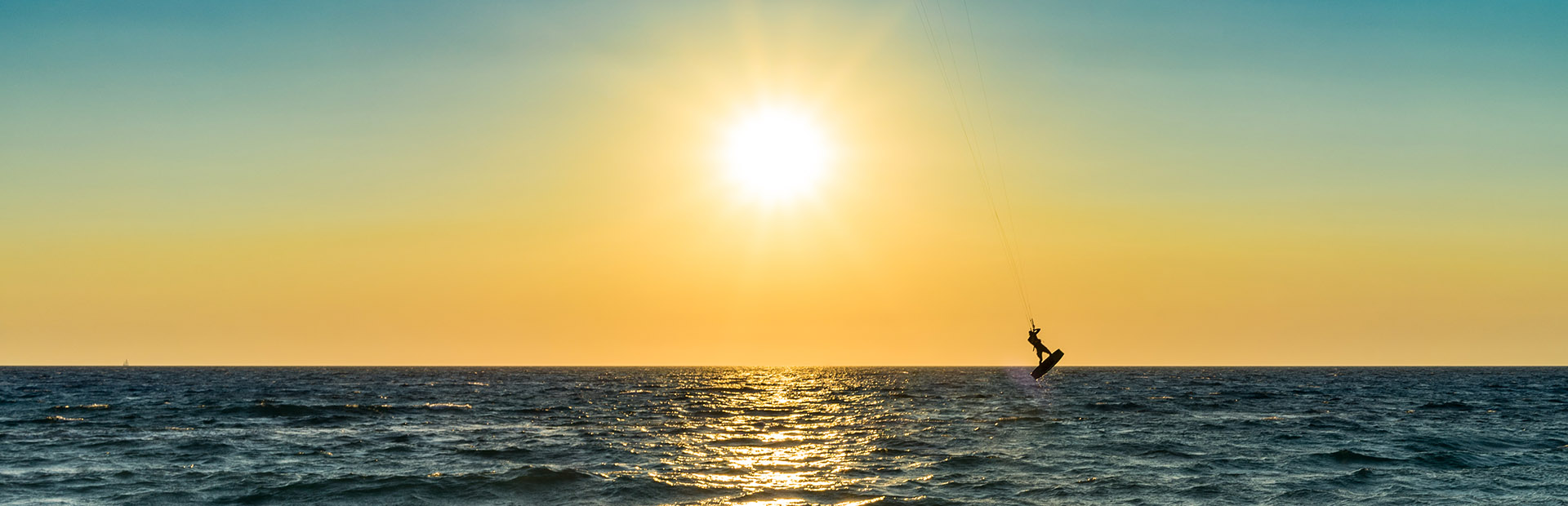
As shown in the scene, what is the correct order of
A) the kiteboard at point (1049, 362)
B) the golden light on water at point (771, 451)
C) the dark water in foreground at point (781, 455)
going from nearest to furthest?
1. the dark water in foreground at point (781, 455)
2. the golden light on water at point (771, 451)
3. the kiteboard at point (1049, 362)

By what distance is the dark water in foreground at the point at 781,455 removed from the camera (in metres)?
28.9

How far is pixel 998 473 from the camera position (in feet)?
106

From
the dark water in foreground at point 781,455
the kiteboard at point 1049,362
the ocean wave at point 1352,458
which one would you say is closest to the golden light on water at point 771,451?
the dark water in foreground at point 781,455

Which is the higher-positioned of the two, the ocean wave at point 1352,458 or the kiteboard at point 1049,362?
the kiteboard at point 1049,362

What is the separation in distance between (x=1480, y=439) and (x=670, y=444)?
107 feet

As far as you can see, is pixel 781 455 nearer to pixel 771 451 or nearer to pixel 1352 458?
pixel 771 451

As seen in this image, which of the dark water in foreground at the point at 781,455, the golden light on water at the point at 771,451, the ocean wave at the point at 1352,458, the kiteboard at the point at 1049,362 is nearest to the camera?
the dark water in foreground at the point at 781,455

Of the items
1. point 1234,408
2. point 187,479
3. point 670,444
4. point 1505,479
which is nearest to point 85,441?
point 187,479

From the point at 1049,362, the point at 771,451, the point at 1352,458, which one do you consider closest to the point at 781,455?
the point at 771,451

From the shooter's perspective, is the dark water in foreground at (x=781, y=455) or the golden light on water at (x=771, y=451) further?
the golden light on water at (x=771, y=451)

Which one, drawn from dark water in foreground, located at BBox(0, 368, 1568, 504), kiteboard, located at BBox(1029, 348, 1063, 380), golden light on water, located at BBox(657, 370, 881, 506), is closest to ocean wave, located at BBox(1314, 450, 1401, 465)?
dark water in foreground, located at BBox(0, 368, 1568, 504)

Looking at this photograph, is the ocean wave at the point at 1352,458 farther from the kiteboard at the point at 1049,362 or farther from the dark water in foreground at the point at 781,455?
the kiteboard at the point at 1049,362

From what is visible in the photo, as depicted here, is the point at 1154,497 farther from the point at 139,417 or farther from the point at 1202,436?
the point at 139,417

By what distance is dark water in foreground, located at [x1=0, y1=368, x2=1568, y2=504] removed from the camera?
94.7 ft
